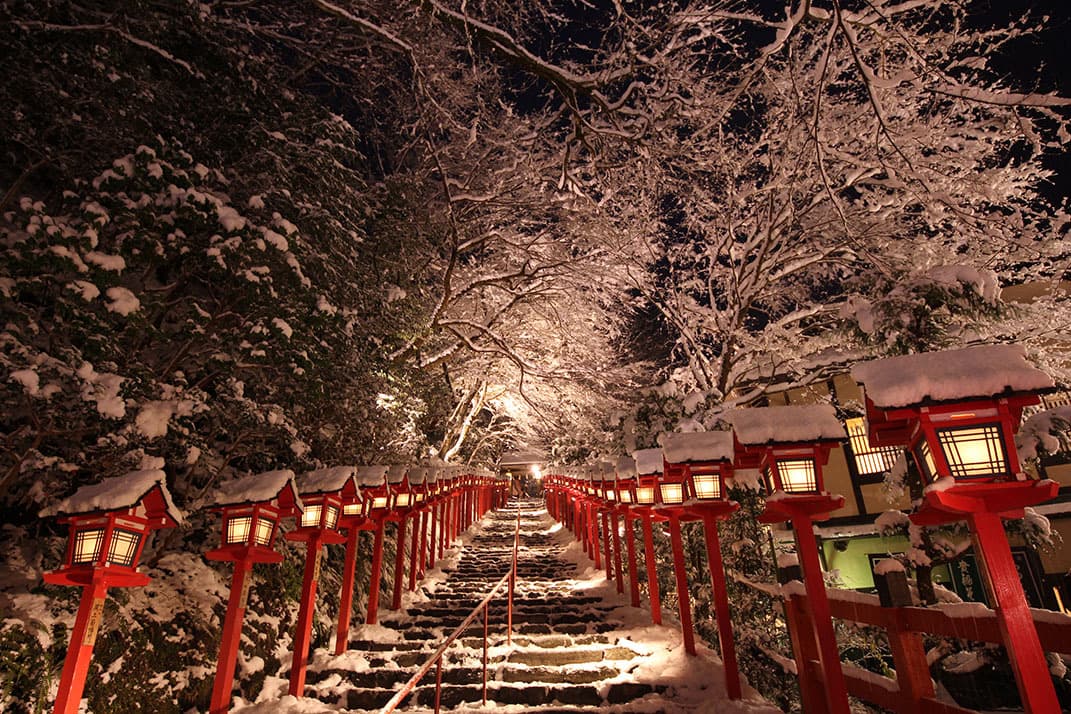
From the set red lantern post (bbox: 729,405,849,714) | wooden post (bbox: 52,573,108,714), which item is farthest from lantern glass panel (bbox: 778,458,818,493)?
wooden post (bbox: 52,573,108,714)

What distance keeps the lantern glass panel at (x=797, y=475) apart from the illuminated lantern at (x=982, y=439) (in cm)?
124

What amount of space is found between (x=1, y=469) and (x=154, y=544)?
210 centimetres

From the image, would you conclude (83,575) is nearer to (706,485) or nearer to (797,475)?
(797,475)

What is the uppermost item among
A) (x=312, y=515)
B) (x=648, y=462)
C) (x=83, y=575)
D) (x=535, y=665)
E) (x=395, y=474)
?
(x=395, y=474)

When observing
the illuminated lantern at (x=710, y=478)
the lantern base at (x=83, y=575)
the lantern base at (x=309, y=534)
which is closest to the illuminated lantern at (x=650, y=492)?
the illuminated lantern at (x=710, y=478)

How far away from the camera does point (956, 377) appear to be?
3184 mm

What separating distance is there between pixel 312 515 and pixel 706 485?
526 centimetres

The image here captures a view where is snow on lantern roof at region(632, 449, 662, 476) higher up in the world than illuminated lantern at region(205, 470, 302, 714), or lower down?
higher up

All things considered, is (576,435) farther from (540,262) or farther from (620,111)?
(620,111)

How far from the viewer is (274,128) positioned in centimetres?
764

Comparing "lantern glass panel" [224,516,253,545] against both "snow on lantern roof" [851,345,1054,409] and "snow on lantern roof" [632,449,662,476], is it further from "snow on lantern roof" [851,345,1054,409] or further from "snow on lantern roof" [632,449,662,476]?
"snow on lantern roof" [851,345,1054,409]

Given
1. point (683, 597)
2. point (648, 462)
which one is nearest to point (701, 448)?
point (648, 462)

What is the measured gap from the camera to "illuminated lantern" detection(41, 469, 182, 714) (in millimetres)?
3953

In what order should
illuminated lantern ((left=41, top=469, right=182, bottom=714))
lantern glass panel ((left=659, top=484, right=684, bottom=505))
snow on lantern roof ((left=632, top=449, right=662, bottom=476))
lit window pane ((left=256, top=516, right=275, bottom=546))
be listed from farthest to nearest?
snow on lantern roof ((left=632, top=449, right=662, bottom=476)) < lantern glass panel ((left=659, top=484, right=684, bottom=505)) < lit window pane ((left=256, top=516, right=275, bottom=546)) < illuminated lantern ((left=41, top=469, right=182, bottom=714))
